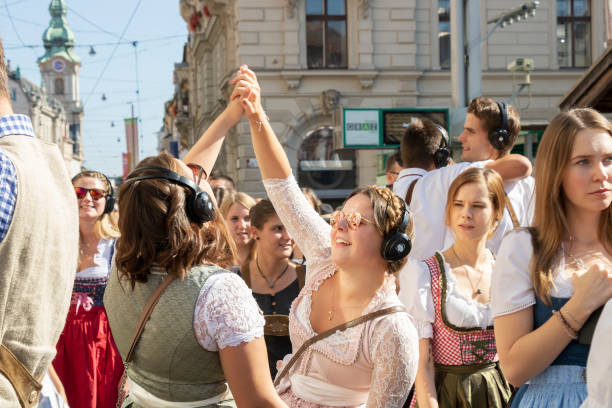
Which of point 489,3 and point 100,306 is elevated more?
point 489,3

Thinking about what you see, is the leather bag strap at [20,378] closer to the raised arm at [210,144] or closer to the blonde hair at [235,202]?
the raised arm at [210,144]

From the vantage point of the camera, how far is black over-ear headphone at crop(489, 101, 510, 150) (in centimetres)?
429

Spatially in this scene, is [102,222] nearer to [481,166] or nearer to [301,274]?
[301,274]

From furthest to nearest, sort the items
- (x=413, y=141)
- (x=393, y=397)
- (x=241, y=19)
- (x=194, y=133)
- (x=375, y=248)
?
(x=194, y=133), (x=241, y=19), (x=413, y=141), (x=375, y=248), (x=393, y=397)

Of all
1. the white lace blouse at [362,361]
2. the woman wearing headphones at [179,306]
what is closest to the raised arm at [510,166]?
the white lace blouse at [362,361]

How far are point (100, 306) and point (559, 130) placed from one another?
3479 mm

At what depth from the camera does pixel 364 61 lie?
22891 millimetres

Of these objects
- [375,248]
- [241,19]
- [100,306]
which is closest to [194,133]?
[241,19]

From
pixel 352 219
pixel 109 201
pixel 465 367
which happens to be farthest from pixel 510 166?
pixel 109 201

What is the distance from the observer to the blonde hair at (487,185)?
12.2ft

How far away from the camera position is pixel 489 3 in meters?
23.2

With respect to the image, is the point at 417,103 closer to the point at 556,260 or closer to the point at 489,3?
the point at 489,3

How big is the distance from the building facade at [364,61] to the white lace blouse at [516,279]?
19.8 metres

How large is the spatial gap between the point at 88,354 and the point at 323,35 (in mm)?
19543
